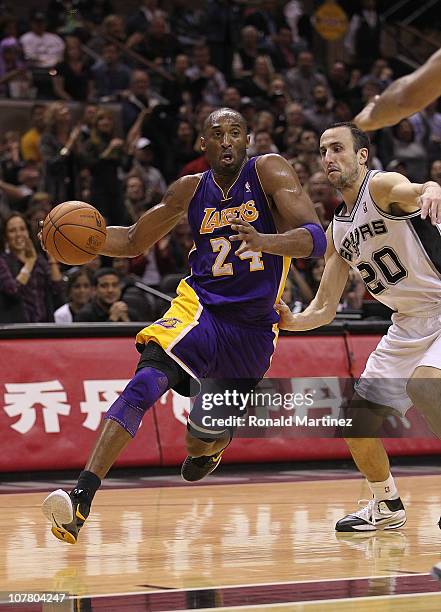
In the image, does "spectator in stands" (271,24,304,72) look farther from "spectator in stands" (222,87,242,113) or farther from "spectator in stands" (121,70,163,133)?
"spectator in stands" (121,70,163,133)

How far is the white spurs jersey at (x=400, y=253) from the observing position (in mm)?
6723

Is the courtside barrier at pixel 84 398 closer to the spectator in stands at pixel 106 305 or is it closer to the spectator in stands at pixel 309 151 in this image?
the spectator in stands at pixel 106 305

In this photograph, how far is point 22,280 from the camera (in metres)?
10.8

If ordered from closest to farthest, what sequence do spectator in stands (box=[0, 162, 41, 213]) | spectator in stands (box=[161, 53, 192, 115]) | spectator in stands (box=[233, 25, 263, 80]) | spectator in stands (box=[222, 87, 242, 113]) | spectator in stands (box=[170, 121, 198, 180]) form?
1. spectator in stands (box=[0, 162, 41, 213])
2. spectator in stands (box=[170, 121, 198, 180])
3. spectator in stands (box=[222, 87, 242, 113])
4. spectator in stands (box=[161, 53, 192, 115])
5. spectator in stands (box=[233, 25, 263, 80])

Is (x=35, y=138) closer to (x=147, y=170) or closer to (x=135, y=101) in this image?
(x=147, y=170)

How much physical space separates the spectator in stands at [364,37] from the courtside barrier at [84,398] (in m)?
10.3

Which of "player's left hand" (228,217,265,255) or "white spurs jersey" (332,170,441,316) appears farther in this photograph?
"white spurs jersey" (332,170,441,316)

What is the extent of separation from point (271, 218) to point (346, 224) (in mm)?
472

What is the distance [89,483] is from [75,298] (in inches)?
205

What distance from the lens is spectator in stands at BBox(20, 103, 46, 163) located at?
1402cm

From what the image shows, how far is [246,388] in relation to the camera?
269 inches

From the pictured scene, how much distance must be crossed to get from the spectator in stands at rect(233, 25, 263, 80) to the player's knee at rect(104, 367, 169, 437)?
1173 centimetres

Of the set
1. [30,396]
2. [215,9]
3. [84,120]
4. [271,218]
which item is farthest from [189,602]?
[215,9]

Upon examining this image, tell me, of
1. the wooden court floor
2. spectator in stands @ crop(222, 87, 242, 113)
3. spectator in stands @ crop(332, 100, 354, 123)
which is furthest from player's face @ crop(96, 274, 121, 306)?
spectator in stands @ crop(332, 100, 354, 123)
